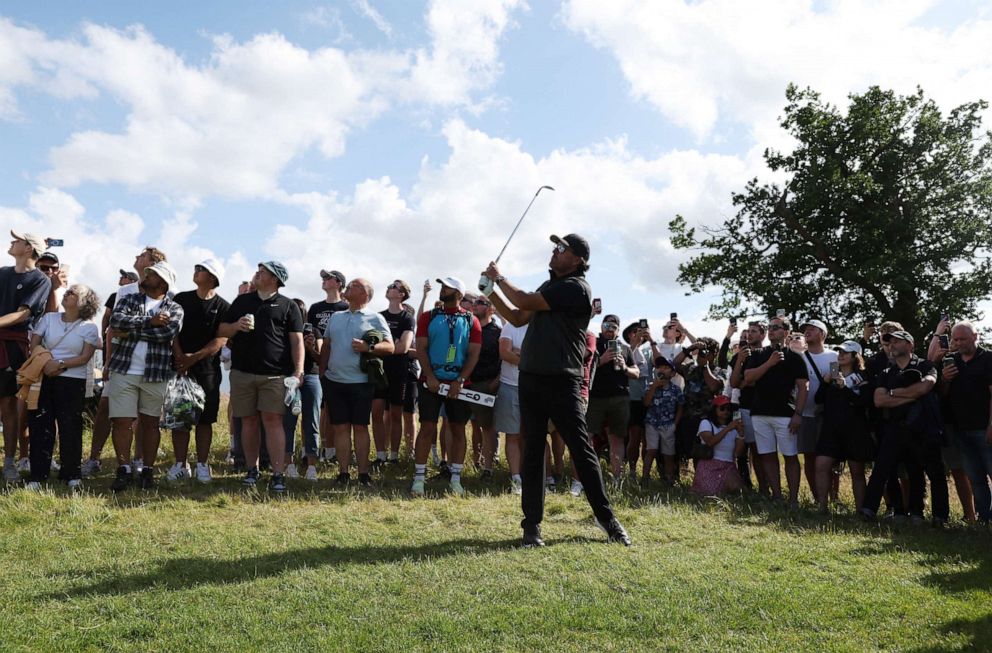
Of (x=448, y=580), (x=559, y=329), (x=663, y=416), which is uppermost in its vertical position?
(x=559, y=329)

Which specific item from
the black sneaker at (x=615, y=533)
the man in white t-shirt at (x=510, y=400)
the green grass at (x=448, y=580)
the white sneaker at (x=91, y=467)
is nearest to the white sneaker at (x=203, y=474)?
the green grass at (x=448, y=580)

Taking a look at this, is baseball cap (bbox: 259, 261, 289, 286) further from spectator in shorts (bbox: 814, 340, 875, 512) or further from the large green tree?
the large green tree

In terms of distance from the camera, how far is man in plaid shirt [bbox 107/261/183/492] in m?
7.23

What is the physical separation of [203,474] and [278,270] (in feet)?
7.46

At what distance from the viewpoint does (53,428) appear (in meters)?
7.50

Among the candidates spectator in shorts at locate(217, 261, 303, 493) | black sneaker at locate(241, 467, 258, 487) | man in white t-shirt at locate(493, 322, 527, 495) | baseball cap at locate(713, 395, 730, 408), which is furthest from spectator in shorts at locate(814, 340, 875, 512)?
black sneaker at locate(241, 467, 258, 487)

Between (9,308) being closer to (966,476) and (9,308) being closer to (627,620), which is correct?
(627,620)

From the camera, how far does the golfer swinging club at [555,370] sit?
574cm

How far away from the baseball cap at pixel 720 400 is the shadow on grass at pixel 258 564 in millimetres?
4409

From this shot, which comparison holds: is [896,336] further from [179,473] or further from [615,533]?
[179,473]

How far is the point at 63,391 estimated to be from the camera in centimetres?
736

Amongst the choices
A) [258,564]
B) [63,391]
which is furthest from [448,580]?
[63,391]

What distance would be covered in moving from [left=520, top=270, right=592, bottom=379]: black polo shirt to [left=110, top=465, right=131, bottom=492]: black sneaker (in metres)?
4.16

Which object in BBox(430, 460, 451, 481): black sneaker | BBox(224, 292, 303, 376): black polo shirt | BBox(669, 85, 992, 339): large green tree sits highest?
BBox(669, 85, 992, 339): large green tree
